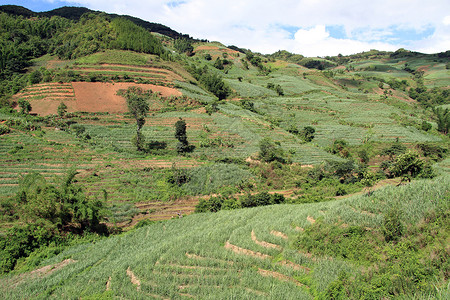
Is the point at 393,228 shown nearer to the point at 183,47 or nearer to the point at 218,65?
the point at 218,65

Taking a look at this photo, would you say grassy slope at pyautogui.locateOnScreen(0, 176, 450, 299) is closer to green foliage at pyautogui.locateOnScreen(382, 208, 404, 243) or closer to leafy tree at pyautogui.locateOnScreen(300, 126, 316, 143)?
green foliage at pyautogui.locateOnScreen(382, 208, 404, 243)

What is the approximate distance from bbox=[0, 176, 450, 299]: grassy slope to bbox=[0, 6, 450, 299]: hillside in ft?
0.30

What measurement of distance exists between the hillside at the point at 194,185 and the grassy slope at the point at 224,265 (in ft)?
0.30

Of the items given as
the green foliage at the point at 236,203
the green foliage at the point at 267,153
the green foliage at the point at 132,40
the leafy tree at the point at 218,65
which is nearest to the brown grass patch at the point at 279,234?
the green foliage at the point at 236,203

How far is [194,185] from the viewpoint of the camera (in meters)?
30.9

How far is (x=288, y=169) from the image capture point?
120 feet

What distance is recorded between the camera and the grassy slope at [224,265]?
9812 millimetres

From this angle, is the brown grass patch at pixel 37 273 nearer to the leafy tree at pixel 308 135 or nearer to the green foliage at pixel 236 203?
the green foliage at pixel 236 203

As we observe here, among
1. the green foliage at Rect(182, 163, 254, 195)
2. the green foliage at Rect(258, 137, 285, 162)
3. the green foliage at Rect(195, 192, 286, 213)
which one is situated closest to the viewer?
the green foliage at Rect(195, 192, 286, 213)

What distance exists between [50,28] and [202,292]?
133594mm

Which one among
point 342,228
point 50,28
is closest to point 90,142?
point 342,228

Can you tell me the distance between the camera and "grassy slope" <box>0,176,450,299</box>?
9.81 metres

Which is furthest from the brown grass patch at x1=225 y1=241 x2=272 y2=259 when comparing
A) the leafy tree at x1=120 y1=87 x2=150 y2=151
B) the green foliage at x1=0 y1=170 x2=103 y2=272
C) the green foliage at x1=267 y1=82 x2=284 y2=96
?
the green foliage at x1=267 y1=82 x2=284 y2=96

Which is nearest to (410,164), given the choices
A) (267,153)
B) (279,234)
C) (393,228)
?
(393,228)
